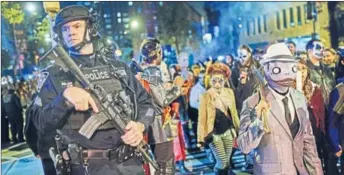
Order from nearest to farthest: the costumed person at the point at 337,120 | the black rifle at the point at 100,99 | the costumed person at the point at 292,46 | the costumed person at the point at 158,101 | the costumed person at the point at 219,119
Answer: the black rifle at the point at 100,99 → the costumed person at the point at 158,101 → the costumed person at the point at 337,120 → the costumed person at the point at 219,119 → the costumed person at the point at 292,46

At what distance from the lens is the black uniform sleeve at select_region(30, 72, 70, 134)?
211 cm

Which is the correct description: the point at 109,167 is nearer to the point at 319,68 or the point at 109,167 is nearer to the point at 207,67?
the point at 207,67

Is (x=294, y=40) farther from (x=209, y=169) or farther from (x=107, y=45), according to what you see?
(x=107, y=45)

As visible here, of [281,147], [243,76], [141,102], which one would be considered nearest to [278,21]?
[243,76]

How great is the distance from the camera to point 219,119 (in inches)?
114

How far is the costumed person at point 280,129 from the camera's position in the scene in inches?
88.1

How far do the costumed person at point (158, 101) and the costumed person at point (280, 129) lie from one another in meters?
0.48

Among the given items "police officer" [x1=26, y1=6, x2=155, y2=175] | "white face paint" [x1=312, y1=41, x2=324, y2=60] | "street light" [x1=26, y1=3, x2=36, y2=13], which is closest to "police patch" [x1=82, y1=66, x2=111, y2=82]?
"police officer" [x1=26, y1=6, x2=155, y2=175]

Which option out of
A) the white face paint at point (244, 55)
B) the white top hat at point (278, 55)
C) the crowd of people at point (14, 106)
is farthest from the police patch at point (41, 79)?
the white face paint at point (244, 55)

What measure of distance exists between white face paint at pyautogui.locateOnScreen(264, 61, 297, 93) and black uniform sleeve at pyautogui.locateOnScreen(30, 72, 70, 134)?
916 millimetres

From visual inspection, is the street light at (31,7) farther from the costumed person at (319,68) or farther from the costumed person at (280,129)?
the costumed person at (319,68)

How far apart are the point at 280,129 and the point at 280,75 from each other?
244 mm

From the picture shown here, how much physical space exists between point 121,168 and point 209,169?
883 mm

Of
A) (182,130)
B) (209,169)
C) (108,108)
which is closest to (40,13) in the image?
(108,108)
